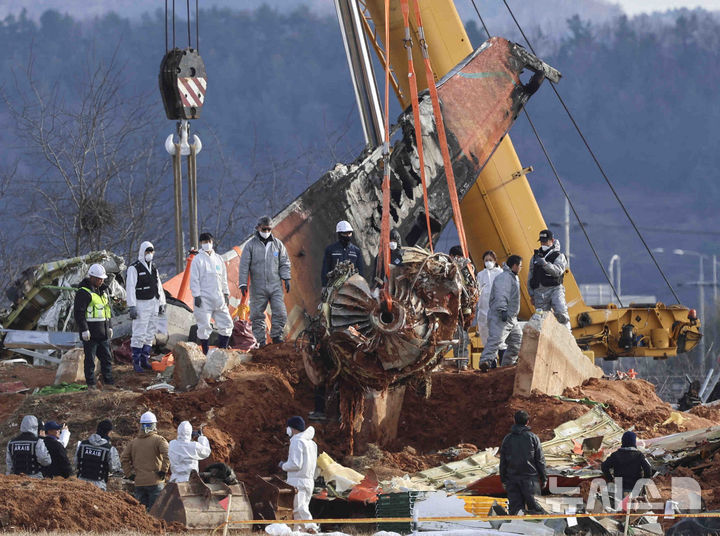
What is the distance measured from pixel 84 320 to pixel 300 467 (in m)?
4.96

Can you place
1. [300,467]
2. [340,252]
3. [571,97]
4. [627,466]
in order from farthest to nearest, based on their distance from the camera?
1. [571,97]
2. [340,252]
3. [300,467]
4. [627,466]

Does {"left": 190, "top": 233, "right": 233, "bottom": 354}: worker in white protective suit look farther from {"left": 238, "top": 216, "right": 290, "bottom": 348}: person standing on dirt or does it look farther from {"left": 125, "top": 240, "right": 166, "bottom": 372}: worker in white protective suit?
{"left": 125, "top": 240, "right": 166, "bottom": 372}: worker in white protective suit

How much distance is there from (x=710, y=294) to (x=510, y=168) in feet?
250

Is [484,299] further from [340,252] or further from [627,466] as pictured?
[627,466]

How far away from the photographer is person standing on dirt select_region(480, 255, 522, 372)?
789 inches

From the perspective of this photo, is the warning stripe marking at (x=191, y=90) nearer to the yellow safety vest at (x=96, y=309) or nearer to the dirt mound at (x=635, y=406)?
the yellow safety vest at (x=96, y=309)

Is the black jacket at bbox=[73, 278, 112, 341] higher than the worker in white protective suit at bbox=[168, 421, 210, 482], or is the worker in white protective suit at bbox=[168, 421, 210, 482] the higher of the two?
the black jacket at bbox=[73, 278, 112, 341]

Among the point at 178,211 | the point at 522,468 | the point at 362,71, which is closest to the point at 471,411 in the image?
the point at 522,468

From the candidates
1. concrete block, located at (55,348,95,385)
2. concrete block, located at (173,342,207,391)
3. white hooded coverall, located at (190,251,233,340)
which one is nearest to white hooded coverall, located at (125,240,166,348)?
white hooded coverall, located at (190,251,233,340)

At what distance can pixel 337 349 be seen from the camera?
1598cm

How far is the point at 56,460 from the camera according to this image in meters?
14.9

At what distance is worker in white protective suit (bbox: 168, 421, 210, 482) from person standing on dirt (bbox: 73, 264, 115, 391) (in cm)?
397

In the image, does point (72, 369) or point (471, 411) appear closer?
point (471, 411)

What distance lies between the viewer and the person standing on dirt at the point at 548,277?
20.8 m
